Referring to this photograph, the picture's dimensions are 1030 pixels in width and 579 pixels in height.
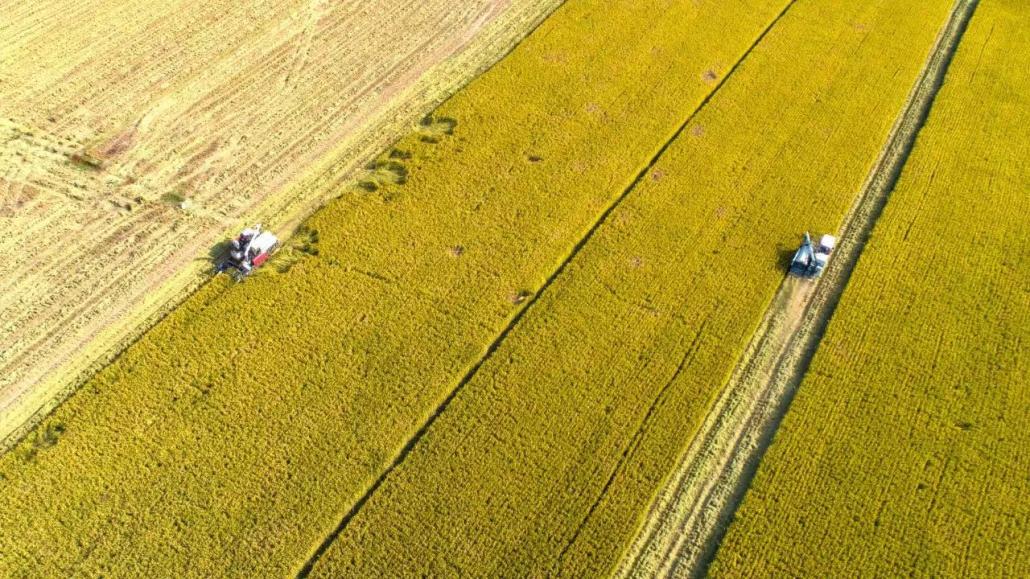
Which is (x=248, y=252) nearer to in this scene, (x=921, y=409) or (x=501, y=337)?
(x=501, y=337)

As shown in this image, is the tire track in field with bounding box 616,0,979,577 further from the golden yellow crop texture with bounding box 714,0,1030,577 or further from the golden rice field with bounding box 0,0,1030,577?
the golden yellow crop texture with bounding box 714,0,1030,577

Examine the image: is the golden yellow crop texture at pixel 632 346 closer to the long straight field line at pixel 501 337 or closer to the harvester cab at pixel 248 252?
the long straight field line at pixel 501 337

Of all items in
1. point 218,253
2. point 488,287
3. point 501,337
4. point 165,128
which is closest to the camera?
point 501,337

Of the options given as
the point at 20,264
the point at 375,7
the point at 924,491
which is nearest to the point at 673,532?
the point at 924,491

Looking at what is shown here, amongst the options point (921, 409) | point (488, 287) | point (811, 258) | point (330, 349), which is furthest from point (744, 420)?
point (330, 349)

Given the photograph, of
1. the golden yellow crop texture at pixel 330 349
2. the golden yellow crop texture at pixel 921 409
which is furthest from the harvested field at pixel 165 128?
the golden yellow crop texture at pixel 921 409

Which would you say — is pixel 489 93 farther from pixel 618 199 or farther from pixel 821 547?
pixel 821 547
